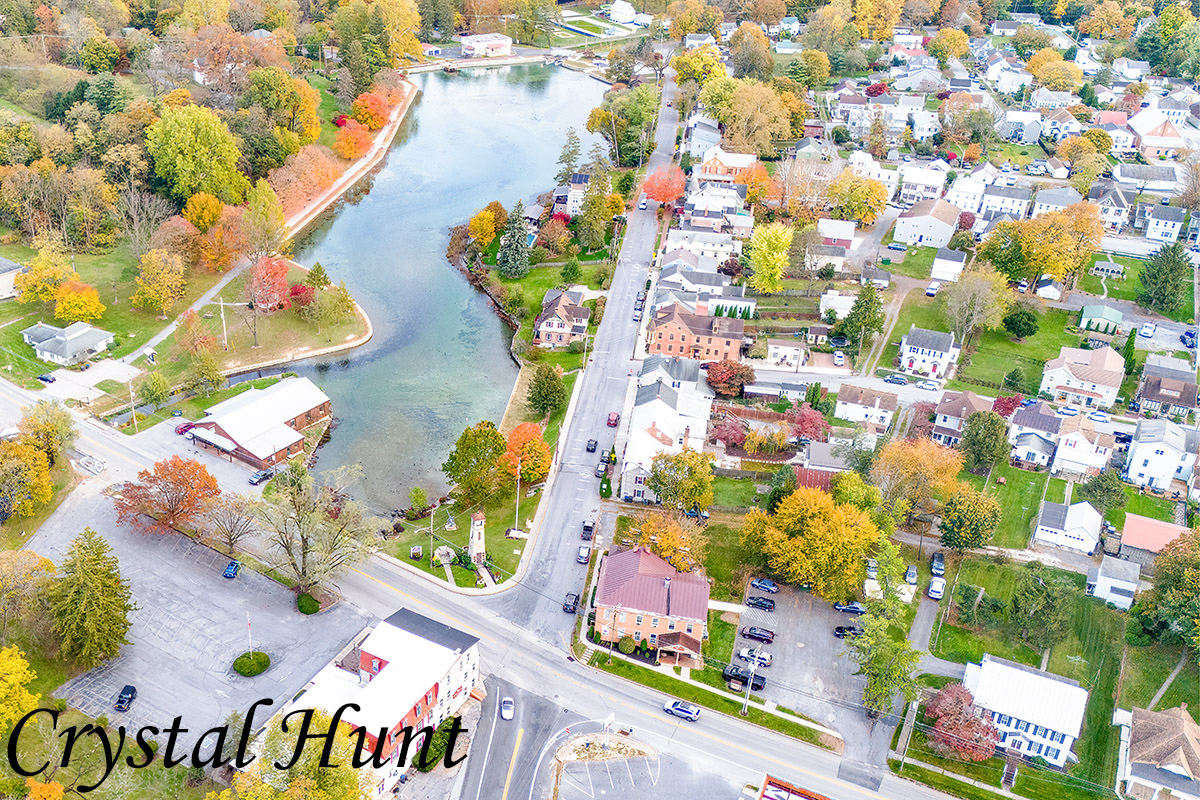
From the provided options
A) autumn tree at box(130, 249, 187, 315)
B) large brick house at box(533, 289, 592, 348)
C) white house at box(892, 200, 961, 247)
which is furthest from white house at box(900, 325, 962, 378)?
autumn tree at box(130, 249, 187, 315)

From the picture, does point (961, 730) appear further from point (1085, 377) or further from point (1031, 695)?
point (1085, 377)

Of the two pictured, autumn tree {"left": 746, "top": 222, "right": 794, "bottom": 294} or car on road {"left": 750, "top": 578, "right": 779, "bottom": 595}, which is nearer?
car on road {"left": 750, "top": 578, "right": 779, "bottom": 595}

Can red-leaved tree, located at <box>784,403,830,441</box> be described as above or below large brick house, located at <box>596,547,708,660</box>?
above

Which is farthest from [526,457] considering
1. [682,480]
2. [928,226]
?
[928,226]

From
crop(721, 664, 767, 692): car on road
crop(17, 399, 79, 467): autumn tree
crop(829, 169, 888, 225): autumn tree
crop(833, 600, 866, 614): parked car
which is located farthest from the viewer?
crop(829, 169, 888, 225): autumn tree

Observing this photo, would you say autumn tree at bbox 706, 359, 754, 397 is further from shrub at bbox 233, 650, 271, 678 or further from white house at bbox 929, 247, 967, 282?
shrub at bbox 233, 650, 271, 678

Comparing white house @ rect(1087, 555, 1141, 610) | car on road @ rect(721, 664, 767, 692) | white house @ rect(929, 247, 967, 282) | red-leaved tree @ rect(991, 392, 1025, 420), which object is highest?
white house @ rect(929, 247, 967, 282)

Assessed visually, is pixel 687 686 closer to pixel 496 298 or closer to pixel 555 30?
pixel 496 298
